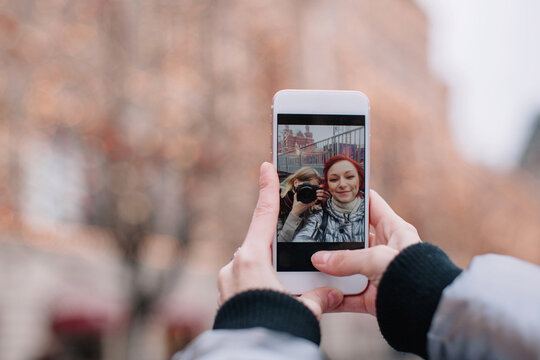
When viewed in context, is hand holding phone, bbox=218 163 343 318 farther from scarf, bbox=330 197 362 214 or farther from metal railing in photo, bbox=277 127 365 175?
scarf, bbox=330 197 362 214

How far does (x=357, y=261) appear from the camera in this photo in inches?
60.8

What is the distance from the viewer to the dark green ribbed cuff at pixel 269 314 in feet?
3.60

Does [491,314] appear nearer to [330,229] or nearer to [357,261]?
[357,261]

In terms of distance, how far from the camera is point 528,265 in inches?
43.1

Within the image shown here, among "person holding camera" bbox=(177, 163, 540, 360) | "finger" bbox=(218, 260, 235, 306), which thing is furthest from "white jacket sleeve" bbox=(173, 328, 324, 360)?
"finger" bbox=(218, 260, 235, 306)

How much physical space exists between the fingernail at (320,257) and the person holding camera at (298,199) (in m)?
0.13

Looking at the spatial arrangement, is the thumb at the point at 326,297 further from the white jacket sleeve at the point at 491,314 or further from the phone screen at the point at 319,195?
the white jacket sleeve at the point at 491,314

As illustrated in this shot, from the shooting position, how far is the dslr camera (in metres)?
1.75

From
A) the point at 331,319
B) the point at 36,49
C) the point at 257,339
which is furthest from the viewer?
the point at 331,319

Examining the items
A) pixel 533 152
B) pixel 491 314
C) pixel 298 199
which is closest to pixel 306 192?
pixel 298 199

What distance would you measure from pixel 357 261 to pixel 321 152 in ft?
1.57

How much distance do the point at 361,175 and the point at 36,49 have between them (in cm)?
484

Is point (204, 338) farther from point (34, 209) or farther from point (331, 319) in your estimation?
point (331, 319)

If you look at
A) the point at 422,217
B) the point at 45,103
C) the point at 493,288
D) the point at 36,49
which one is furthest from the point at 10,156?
the point at 422,217
